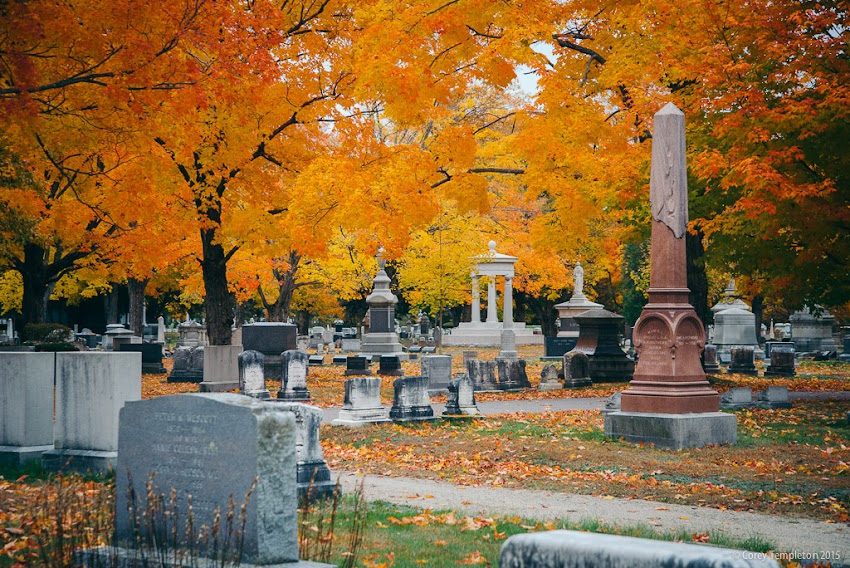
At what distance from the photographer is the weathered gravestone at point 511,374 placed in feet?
84.2

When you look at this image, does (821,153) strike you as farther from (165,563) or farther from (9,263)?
(9,263)

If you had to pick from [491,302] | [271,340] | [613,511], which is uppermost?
[491,302]

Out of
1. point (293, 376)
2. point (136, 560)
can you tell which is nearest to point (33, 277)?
point (293, 376)

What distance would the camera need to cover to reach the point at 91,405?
1131 cm

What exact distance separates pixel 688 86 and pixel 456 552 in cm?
1614

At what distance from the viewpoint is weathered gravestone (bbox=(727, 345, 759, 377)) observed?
3231 centimetres

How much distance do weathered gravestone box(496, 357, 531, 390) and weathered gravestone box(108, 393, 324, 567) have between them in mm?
19339

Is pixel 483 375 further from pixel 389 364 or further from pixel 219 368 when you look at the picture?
pixel 389 364

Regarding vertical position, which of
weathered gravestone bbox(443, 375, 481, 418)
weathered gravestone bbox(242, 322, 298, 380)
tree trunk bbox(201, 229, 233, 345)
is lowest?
weathered gravestone bbox(443, 375, 481, 418)

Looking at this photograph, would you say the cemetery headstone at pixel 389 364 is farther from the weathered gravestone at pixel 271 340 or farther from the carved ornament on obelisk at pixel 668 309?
the carved ornament on obelisk at pixel 668 309

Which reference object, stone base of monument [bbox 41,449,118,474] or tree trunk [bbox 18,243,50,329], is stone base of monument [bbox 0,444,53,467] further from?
tree trunk [bbox 18,243,50,329]

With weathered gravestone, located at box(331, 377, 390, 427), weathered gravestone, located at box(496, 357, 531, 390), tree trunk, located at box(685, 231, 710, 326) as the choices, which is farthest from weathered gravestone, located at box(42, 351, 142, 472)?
tree trunk, located at box(685, 231, 710, 326)

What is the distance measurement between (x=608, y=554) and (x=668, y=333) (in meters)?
11.7

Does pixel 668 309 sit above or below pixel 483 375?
above
